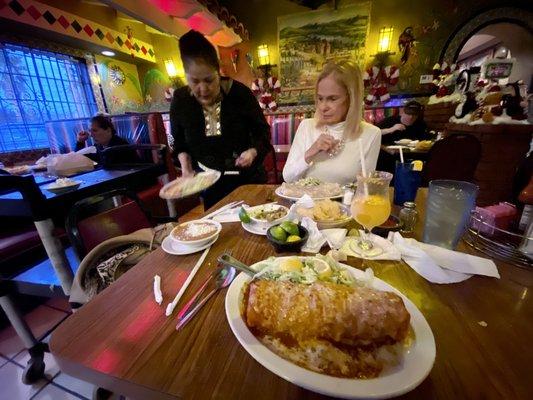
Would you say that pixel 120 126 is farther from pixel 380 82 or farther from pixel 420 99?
pixel 420 99

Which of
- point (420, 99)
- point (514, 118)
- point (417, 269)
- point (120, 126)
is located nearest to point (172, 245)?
point (417, 269)

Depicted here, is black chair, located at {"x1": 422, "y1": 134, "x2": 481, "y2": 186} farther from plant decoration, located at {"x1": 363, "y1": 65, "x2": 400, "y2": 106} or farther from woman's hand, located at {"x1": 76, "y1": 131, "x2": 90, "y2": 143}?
woman's hand, located at {"x1": 76, "y1": 131, "x2": 90, "y2": 143}

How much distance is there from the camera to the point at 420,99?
16.6 feet

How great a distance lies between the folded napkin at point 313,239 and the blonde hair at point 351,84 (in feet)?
3.52

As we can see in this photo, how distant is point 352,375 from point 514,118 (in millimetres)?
3907

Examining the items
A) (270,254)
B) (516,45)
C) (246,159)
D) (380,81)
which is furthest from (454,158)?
(516,45)

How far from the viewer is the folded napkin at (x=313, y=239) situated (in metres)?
0.83

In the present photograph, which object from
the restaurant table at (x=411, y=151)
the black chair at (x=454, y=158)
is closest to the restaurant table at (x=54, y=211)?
the restaurant table at (x=411, y=151)

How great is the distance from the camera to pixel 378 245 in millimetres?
829

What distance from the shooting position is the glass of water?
2.55 feet

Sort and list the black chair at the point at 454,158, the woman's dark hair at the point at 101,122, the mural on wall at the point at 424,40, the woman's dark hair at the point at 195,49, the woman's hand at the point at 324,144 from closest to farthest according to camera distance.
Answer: the woman's dark hair at the point at 195,49 → the woman's hand at the point at 324,144 → the black chair at the point at 454,158 → the woman's dark hair at the point at 101,122 → the mural on wall at the point at 424,40

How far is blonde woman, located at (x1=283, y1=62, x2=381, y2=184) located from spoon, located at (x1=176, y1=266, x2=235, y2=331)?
1.13m

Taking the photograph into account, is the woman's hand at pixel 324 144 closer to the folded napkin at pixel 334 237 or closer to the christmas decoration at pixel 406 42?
the folded napkin at pixel 334 237

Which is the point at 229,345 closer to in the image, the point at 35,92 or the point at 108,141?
the point at 108,141
